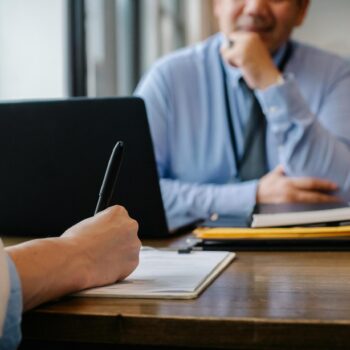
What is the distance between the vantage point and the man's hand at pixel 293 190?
1477 millimetres

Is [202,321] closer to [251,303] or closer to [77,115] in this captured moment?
[251,303]

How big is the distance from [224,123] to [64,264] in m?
1.26

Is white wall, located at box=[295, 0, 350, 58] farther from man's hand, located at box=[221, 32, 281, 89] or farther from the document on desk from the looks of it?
the document on desk

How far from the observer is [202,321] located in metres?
0.56

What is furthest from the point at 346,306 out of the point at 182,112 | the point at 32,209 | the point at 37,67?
the point at 37,67

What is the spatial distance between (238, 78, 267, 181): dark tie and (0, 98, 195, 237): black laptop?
2.32 ft

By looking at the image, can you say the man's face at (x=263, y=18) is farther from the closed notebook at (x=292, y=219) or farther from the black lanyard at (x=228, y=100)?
the closed notebook at (x=292, y=219)

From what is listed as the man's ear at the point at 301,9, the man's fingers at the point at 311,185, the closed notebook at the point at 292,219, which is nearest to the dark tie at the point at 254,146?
the man's fingers at the point at 311,185

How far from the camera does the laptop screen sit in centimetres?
101

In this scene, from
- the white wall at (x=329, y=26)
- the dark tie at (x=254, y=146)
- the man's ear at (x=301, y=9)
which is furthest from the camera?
the white wall at (x=329, y=26)

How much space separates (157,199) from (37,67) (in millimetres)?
1310

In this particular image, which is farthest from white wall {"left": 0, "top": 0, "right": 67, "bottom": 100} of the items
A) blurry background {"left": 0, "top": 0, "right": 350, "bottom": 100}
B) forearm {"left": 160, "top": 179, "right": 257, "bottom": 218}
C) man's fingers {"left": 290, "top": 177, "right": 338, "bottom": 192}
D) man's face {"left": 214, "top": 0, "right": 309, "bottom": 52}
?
man's fingers {"left": 290, "top": 177, "right": 338, "bottom": 192}

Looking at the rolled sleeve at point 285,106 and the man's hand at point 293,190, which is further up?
the rolled sleeve at point 285,106

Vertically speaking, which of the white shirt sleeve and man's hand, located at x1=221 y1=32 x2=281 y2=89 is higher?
man's hand, located at x1=221 y1=32 x2=281 y2=89
